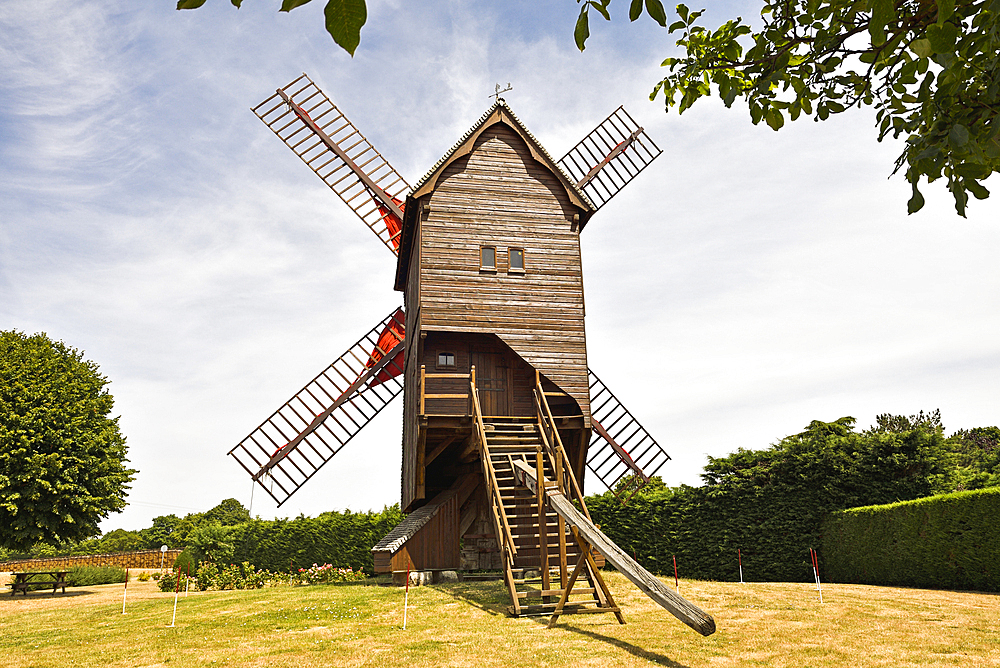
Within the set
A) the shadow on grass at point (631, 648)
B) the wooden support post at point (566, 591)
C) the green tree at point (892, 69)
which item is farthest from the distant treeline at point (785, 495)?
the green tree at point (892, 69)

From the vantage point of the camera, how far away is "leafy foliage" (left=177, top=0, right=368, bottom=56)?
2609mm

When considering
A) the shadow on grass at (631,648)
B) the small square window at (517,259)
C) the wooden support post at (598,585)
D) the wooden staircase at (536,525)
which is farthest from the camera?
the small square window at (517,259)

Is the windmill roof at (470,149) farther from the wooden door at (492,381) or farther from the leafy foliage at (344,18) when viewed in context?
the leafy foliage at (344,18)

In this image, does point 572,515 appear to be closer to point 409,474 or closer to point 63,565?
point 409,474

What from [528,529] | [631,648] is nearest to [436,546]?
[528,529]

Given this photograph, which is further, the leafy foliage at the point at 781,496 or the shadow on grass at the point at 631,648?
the leafy foliage at the point at 781,496

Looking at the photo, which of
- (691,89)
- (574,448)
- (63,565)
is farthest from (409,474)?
(63,565)

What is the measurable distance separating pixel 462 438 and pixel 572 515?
7490 mm

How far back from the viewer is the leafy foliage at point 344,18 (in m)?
2.61

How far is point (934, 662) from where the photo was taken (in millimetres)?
7703

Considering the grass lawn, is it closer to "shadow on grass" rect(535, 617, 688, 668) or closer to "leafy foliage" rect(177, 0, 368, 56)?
"shadow on grass" rect(535, 617, 688, 668)

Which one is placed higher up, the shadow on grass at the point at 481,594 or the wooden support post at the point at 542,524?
the wooden support post at the point at 542,524

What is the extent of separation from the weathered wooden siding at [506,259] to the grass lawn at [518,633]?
605 centimetres

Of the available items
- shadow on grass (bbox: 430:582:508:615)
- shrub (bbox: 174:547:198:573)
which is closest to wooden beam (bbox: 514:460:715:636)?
shadow on grass (bbox: 430:582:508:615)
